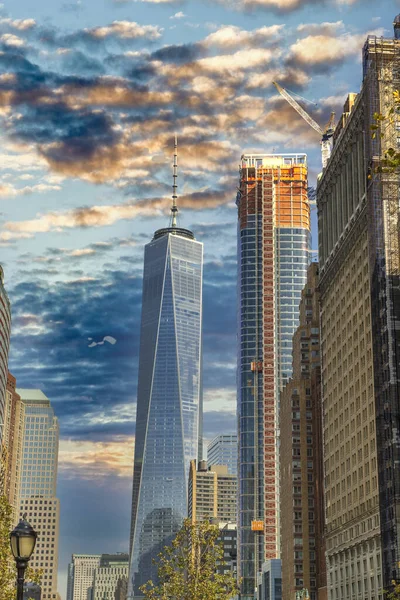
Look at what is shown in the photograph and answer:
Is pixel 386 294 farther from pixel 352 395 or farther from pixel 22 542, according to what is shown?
pixel 22 542

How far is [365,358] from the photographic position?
168500 mm

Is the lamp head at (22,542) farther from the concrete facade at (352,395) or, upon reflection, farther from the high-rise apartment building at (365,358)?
the concrete facade at (352,395)

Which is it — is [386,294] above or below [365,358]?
above

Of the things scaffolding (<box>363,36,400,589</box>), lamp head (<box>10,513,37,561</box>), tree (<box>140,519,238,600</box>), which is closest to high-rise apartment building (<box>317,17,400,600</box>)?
scaffolding (<box>363,36,400,589</box>)

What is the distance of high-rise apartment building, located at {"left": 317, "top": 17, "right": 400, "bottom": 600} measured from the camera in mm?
155250

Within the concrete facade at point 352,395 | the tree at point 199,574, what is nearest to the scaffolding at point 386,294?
the concrete facade at point 352,395

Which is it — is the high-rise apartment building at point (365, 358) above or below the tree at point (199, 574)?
above

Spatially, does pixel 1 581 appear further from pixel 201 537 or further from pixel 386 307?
pixel 386 307

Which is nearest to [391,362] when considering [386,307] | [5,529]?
[386,307]

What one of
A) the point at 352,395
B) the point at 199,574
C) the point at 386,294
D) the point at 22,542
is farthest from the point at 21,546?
the point at 352,395

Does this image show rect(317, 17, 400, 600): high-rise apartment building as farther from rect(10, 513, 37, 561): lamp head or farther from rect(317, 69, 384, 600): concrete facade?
rect(10, 513, 37, 561): lamp head

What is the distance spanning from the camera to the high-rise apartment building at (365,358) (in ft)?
509

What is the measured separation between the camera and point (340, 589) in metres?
183

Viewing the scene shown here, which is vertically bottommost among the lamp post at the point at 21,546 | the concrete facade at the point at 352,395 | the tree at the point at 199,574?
the lamp post at the point at 21,546
